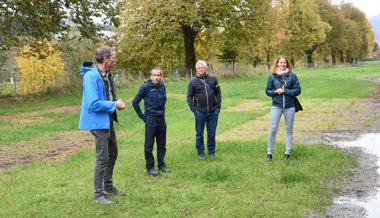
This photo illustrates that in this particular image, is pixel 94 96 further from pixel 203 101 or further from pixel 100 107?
pixel 203 101

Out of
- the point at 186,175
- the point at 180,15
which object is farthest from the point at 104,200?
the point at 180,15

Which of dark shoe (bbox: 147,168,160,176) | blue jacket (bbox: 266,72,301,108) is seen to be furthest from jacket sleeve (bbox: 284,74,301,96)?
dark shoe (bbox: 147,168,160,176)

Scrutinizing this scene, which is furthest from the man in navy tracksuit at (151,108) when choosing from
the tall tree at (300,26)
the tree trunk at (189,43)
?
the tall tree at (300,26)

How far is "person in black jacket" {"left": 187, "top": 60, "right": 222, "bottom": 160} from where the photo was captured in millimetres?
8766

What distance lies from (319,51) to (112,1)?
67899 mm

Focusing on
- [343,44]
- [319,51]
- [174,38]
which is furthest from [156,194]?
[319,51]

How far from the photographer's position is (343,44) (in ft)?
249

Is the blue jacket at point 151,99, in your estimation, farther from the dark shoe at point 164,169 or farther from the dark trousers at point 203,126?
the dark trousers at point 203,126

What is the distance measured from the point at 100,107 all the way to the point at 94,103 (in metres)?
0.10

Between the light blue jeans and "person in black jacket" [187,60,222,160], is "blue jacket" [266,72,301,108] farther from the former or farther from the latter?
"person in black jacket" [187,60,222,160]

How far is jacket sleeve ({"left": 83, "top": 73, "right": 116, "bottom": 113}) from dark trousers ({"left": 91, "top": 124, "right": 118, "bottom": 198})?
0.36 m

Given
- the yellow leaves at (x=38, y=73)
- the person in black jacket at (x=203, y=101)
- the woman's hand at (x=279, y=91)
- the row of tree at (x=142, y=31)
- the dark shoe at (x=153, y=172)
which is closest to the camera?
the dark shoe at (x=153, y=172)

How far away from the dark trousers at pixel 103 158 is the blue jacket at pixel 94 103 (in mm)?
148

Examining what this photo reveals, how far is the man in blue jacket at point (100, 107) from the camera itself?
18.9 ft
